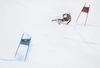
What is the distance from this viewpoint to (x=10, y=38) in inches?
163

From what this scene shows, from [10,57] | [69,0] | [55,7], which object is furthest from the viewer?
[69,0]

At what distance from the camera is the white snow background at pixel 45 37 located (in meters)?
3.82

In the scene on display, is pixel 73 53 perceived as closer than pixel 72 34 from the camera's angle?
Yes

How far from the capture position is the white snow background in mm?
3820

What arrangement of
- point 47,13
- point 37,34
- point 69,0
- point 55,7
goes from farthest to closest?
1. point 69,0
2. point 55,7
3. point 47,13
4. point 37,34

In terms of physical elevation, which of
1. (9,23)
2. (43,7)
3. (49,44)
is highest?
(43,7)

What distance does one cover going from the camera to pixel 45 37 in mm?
4562

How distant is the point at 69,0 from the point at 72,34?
2962 mm

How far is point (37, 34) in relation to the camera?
459 centimetres

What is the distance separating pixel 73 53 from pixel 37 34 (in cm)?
136

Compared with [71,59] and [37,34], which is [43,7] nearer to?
[37,34]

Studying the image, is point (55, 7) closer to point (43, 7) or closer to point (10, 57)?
point (43, 7)

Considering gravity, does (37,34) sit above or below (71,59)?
above

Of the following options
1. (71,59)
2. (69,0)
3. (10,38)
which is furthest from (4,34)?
(69,0)
